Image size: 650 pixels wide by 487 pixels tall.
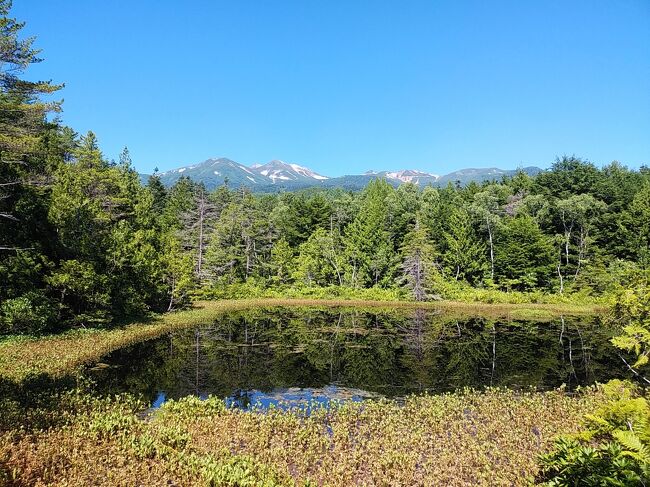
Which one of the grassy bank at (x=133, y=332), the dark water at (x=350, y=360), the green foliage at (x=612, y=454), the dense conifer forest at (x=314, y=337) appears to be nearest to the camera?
the green foliage at (x=612, y=454)

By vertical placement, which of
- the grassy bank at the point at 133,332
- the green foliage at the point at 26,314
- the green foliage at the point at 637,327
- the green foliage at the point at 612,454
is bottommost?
the grassy bank at the point at 133,332

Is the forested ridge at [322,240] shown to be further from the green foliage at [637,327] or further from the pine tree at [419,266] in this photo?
the green foliage at [637,327]

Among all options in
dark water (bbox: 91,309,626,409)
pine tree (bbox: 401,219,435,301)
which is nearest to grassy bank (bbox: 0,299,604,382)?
dark water (bbox: 91,309,626,409)

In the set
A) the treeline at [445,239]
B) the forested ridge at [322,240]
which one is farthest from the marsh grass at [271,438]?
the treeline at [445,239]

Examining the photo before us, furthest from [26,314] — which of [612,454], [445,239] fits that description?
[445,239]

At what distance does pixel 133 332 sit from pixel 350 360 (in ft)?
52.2

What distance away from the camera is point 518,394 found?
17.5 meters

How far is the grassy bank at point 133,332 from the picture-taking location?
19266mm

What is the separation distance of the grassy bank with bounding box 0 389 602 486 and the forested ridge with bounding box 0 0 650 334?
1737cm

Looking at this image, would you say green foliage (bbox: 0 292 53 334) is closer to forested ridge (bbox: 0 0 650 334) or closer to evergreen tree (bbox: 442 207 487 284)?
forested ridge (bbox: 0 0 650 334)

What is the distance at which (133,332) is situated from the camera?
29.5m

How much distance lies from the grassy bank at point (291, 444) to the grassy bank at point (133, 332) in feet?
22.4

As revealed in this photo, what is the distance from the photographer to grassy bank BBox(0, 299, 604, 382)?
19.3m

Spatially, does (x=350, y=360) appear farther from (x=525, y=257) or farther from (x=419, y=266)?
(x=525, y=257)
